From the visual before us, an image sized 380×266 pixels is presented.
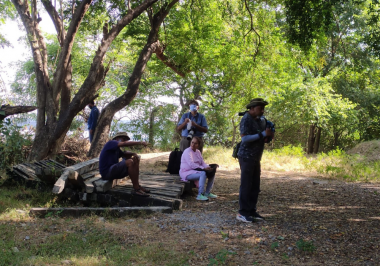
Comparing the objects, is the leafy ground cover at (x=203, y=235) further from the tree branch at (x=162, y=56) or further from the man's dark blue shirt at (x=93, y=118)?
the tree branch at (x=162, y=56)

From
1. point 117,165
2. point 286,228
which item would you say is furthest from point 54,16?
point 286,228

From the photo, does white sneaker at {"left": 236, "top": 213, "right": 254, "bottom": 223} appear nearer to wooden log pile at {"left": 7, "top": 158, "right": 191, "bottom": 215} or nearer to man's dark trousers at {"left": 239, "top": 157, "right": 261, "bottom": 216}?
man's dark trousers at {"left": 239, "top": 157, "right": 261, "bottom": 216}

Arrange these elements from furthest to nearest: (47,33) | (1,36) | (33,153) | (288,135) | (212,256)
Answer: (288,135) < (47,33) < (1,36) < (33,153) < (212,256)

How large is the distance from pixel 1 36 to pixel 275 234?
32.5ft

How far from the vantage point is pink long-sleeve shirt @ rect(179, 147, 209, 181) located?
7.24 meters

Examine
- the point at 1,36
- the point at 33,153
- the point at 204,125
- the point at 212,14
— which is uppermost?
the point at 212,14

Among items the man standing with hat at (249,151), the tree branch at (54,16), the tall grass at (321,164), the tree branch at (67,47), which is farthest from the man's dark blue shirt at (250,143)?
the tree branch at (54,16)

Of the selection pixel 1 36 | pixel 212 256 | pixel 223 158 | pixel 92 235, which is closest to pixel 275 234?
pixel 212 256

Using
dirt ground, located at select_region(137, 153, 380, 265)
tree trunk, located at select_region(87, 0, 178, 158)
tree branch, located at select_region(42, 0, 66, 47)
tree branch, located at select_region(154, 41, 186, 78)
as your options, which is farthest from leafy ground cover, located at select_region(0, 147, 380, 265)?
tree branch, located at select_region(154, 41, 186, 78)

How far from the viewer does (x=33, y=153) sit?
9133 millimetres

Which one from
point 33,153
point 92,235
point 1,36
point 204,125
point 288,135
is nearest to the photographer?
point 92,235

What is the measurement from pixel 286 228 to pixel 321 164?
23.7 feet

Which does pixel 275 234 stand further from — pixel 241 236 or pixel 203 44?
pixel 203 44

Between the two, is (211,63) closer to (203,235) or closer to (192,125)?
(192,125)
